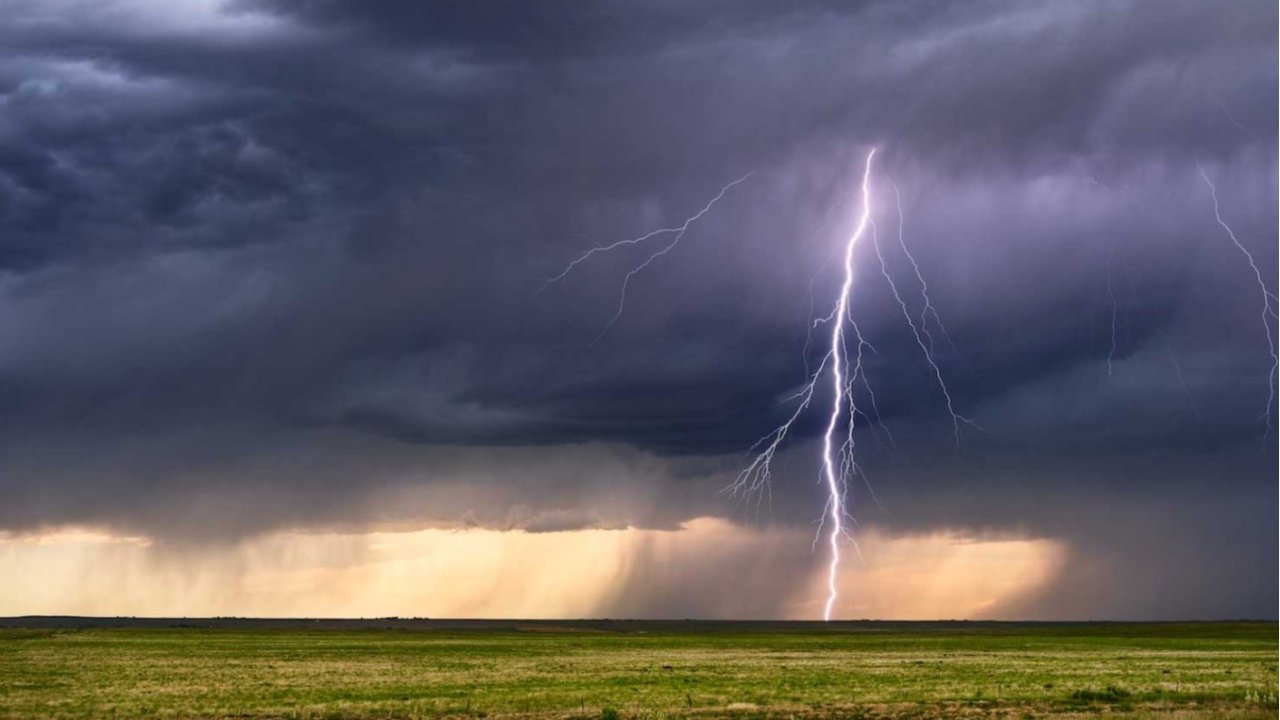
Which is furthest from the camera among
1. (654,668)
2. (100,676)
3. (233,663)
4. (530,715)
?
(233,663)

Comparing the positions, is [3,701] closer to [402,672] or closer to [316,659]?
[402,672]

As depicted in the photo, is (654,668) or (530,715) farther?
(654,668)

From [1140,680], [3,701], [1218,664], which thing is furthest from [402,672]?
[1218,664]

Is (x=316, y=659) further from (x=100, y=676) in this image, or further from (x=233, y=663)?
(x=100, y=676)

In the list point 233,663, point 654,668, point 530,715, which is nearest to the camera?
point 530,715

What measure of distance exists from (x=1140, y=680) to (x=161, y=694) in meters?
35.9

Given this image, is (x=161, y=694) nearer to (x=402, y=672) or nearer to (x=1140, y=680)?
(x=402, y=672)

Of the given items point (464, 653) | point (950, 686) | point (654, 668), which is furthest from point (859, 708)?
point (464, 653)

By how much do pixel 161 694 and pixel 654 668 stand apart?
893 inches

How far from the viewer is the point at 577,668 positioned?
58.4 m

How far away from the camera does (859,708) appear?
34.9 metres

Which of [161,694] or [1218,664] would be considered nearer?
[161,694]

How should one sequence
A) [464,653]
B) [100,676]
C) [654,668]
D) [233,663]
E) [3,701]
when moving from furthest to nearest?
[464,653] < [233,663] < [654,668] < [100,676] < [3,701]

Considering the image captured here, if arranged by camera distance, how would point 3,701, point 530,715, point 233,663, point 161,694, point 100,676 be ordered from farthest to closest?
point 233,663 < point 100,676 < point 161,694 < point 3,701 < point 530,715
